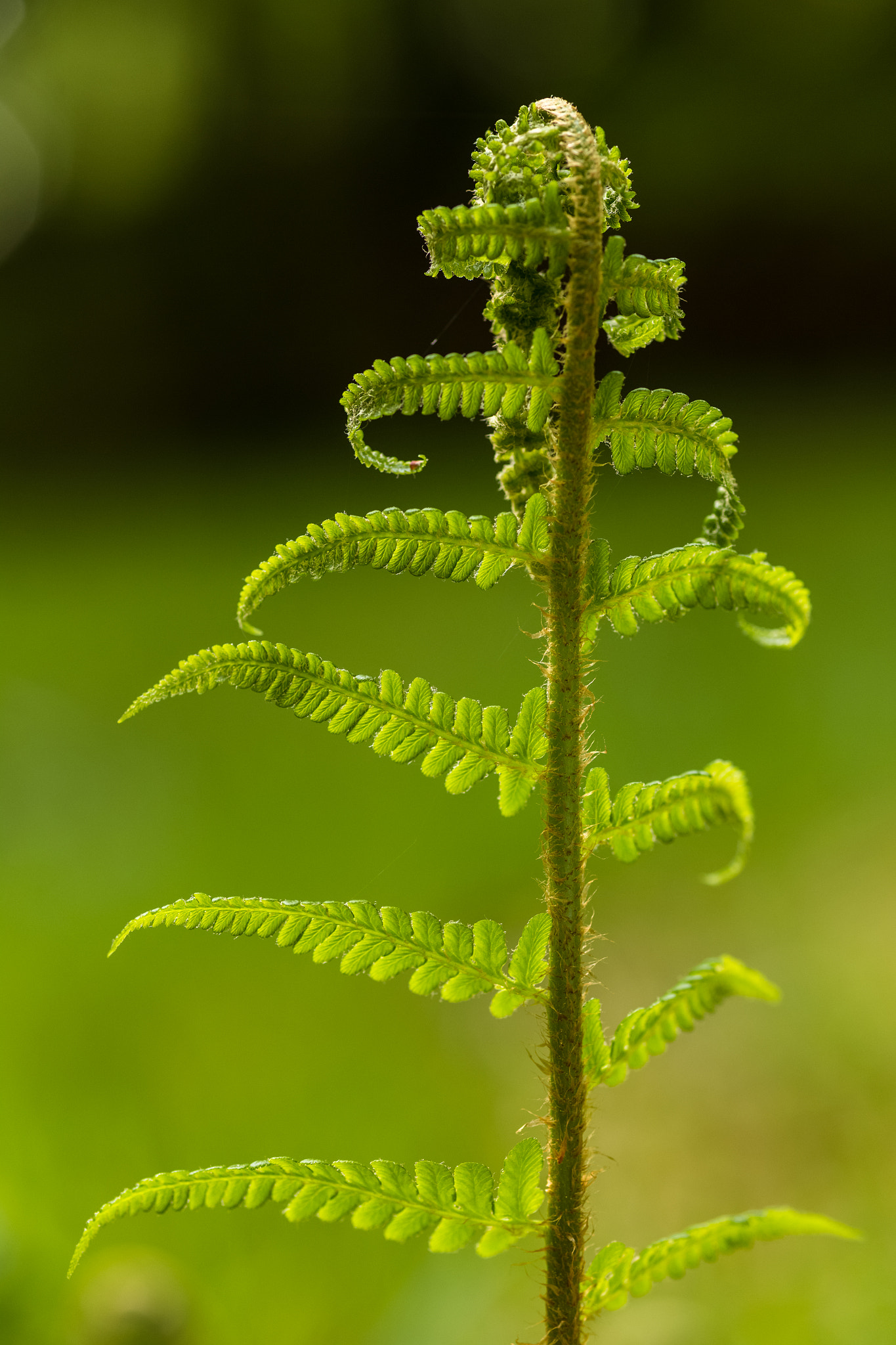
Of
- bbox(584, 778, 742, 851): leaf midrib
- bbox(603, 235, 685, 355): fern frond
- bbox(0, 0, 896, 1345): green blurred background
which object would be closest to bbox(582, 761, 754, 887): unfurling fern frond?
bbox(584, 778, 742, 851): leaf midrib

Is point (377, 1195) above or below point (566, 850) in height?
below

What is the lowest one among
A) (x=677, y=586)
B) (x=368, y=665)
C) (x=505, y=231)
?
(x=677, y=586)

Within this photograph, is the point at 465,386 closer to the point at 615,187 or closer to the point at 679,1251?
the point at 615,187

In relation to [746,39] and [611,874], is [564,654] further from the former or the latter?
[746,39]

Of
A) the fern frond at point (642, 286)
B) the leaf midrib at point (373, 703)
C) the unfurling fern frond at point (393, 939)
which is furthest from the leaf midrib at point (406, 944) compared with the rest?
the fern frond at point (642, 286)

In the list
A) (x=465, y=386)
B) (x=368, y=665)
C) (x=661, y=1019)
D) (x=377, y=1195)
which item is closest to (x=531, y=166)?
(x=465, y=386)

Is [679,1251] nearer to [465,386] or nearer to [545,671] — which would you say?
[545,671]

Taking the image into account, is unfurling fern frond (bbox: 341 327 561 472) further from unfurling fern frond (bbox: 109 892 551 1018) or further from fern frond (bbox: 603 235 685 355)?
unfurling fern frond (bbox: 109 892 551 1018)

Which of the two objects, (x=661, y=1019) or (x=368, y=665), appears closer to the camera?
(x=661, y=1019)
